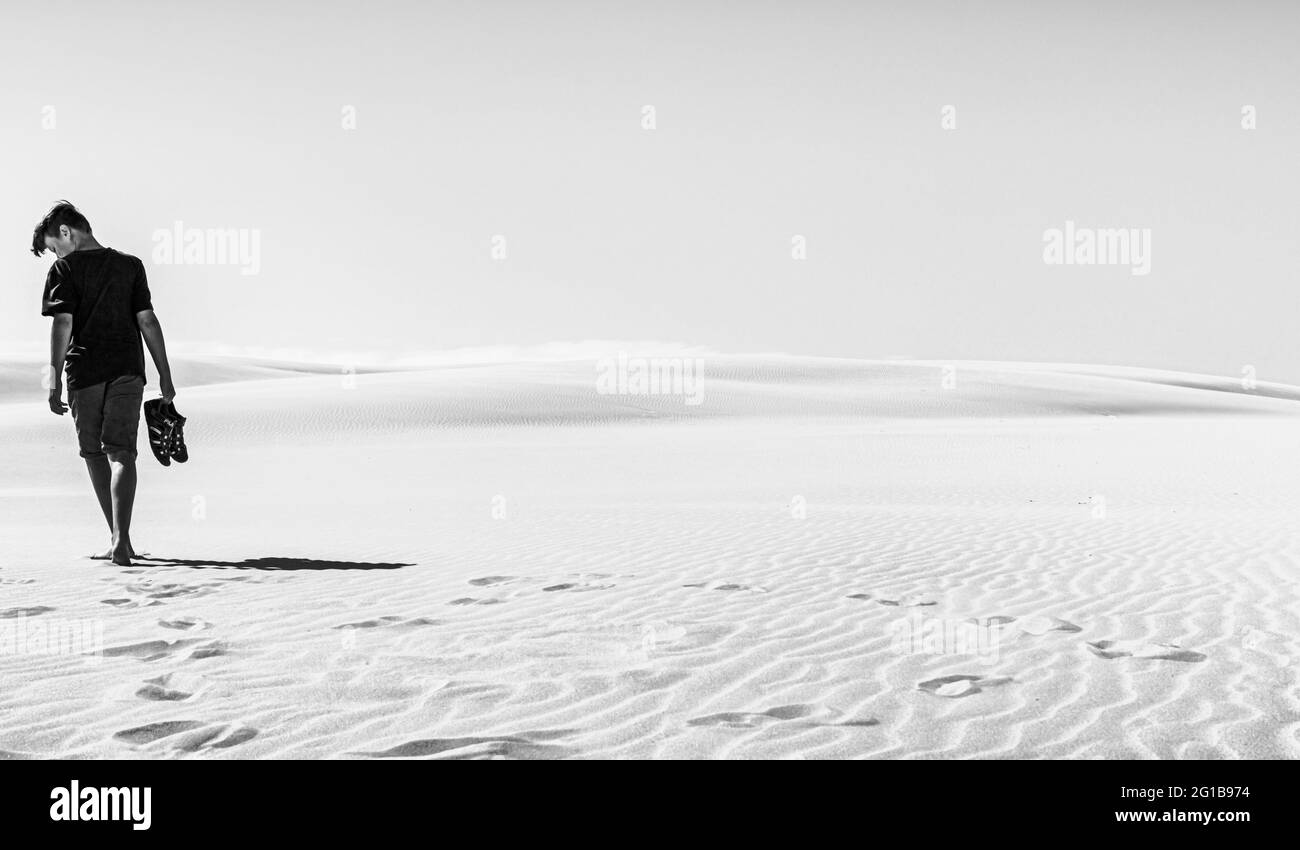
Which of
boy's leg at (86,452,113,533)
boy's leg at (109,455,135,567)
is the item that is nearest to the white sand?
boy's leg at (109,455,135,567)

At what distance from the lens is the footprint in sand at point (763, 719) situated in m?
3.86

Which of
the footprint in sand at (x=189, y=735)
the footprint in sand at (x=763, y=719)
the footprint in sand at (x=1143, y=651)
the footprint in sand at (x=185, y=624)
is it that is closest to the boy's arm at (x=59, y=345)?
the footprint in sand at (x=185, y=624)

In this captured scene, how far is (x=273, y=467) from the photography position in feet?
65.1

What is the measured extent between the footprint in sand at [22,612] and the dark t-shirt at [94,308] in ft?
5.55

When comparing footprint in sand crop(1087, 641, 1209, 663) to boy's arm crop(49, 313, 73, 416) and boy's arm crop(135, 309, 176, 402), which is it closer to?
boy's arm crop(135, 309, 176, 402)

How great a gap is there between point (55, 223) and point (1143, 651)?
21.9ft

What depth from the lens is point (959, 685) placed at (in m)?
4.38

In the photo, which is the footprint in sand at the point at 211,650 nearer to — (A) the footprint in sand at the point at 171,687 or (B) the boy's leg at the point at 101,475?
(A) the footprint in sand at the point at 171,687

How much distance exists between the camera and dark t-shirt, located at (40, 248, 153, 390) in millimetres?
6910

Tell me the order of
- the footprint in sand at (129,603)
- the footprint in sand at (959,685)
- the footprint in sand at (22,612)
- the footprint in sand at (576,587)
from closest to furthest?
1. the footprint in sand at (959,685)
2. the footprint in sand at (22,612)
3. the footprint in sand at (129,603)
4. the footprint in sand at (576,587)

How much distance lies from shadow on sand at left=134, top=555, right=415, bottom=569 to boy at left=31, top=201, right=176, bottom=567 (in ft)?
1.71

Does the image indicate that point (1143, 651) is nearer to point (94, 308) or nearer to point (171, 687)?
point (171, 687)

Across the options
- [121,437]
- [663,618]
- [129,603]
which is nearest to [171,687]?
[129,603]
